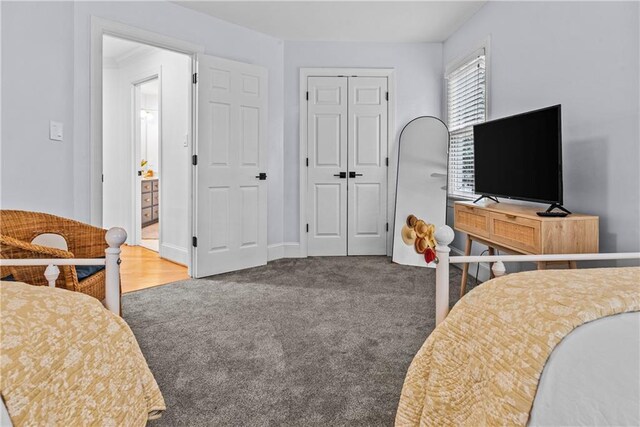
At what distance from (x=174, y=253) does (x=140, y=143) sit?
1839mm

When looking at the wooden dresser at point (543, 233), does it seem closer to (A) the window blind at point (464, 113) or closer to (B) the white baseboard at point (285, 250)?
(A) the window blind at point (464, 113)

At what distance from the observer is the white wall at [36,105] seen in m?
2.54

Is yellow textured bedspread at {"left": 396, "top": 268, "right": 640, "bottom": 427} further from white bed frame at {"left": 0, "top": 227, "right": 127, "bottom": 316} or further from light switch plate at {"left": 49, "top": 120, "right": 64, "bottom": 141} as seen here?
light switch plate at {"left": 49, "top": 120, "right": 64, "bottom": 141}

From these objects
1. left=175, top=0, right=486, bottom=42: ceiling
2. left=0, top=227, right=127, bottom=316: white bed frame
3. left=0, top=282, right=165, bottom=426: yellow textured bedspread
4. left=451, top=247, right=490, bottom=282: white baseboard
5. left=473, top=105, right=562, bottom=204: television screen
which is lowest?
left=451, top=247, right=490, bottom=282: white baseboard

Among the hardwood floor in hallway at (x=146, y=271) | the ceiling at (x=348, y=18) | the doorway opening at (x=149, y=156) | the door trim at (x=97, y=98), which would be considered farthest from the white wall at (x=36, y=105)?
the doorway opening at (x=149, y=156)

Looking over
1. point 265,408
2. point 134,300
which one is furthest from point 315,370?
point 134,300

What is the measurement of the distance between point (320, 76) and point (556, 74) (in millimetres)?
2708

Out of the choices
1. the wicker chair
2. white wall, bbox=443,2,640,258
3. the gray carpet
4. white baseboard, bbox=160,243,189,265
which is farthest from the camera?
white baseboard, bbox=160,243,189,265

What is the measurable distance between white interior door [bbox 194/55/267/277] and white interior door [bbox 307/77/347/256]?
0.68 m

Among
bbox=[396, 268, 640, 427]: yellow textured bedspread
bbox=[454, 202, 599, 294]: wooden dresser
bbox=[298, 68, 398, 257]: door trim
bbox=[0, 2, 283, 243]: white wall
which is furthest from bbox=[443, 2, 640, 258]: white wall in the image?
bbox=[0, 2, 283, 243]: white wall

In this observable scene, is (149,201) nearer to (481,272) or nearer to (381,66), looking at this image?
(381,66)

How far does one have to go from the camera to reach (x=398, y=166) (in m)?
4.77

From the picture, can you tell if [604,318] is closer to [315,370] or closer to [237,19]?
[315,370]

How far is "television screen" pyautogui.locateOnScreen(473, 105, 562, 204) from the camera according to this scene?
238 centimetres
